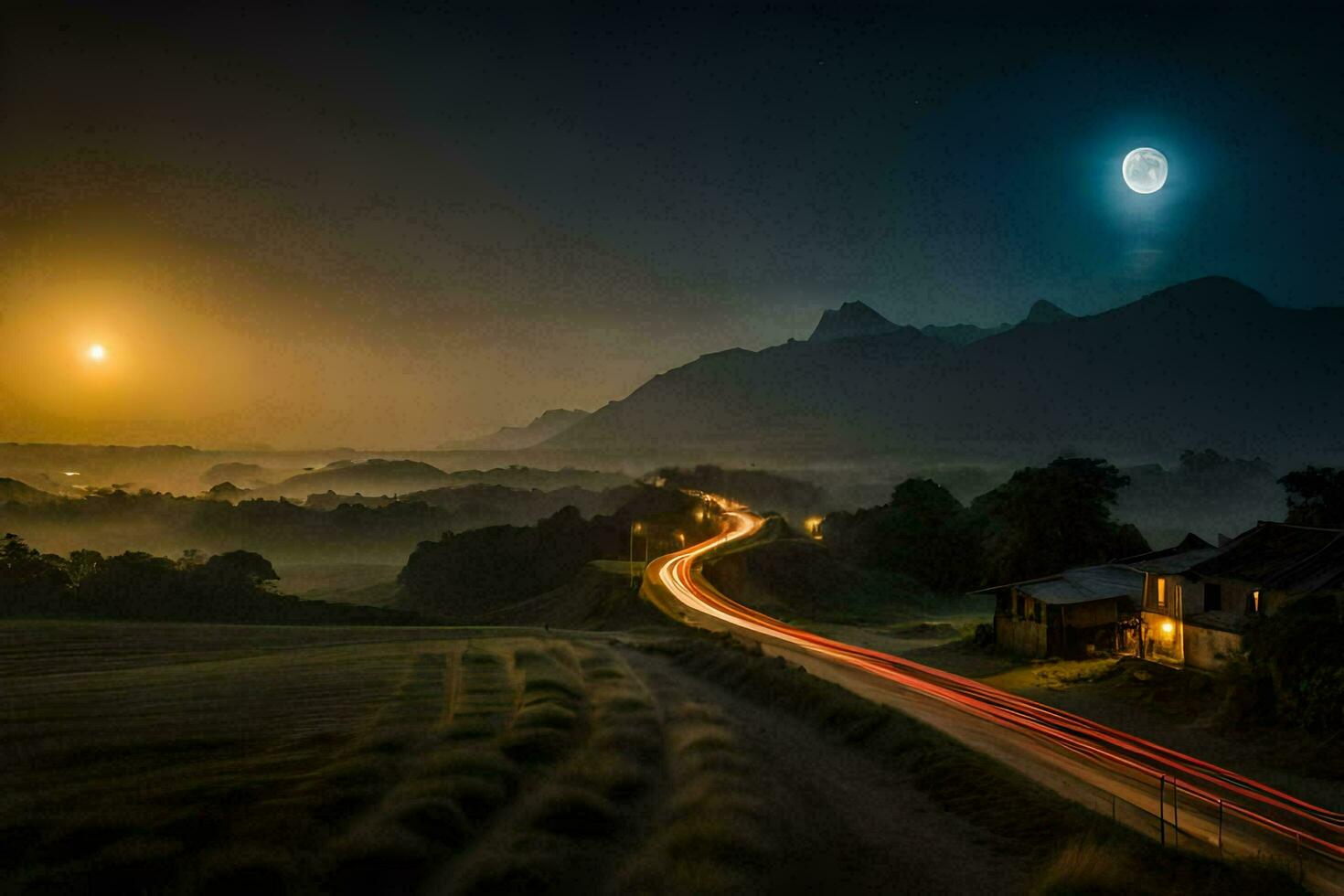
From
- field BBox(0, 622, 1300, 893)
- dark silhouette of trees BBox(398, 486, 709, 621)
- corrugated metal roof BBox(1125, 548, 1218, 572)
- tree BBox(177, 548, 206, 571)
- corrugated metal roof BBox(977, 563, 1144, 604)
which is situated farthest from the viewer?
dark silhouette of trees BBox(398, 486, 709, 621)

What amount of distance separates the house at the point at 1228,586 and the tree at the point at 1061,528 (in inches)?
997

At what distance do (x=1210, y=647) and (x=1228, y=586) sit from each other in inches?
136

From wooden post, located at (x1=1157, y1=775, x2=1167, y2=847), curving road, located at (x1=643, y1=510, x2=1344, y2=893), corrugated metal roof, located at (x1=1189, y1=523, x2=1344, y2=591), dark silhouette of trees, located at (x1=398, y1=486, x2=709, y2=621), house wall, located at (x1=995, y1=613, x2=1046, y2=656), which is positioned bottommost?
dark silhouette of trees, located at (x1=398, y1=486, x2=709, y2=621)

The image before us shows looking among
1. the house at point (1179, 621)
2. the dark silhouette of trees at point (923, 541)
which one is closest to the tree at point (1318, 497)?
the house at point (1179, 621)

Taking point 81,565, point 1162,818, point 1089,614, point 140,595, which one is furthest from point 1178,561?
point 81,565

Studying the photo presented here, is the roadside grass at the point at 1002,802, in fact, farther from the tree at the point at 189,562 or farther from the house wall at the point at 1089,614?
the tree at the point at 189,562

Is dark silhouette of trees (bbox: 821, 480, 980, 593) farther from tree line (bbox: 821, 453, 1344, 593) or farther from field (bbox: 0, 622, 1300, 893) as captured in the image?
field (bbox: 0, 622, 1300, 893)

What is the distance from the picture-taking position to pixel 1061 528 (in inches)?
3091

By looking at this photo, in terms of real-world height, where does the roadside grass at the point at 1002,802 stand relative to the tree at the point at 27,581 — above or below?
above

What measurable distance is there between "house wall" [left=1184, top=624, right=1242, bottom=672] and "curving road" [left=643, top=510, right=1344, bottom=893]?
1251 centimetres

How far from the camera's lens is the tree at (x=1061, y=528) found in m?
77.3

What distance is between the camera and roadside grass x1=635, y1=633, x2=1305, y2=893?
51.0 ft

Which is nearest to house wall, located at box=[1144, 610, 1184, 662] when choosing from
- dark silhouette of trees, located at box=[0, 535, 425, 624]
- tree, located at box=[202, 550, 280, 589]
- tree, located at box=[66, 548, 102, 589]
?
dark silhouette of trees, located at box=[0, 535, 425, 624]

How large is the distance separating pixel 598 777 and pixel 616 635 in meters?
39.7
